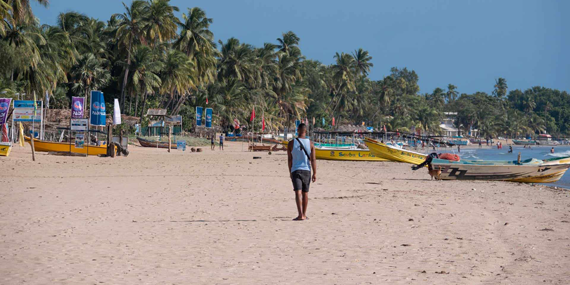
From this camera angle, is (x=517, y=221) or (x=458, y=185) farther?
(x=458, y=185)

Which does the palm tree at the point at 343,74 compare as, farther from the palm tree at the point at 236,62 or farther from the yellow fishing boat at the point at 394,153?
the yellow fishing boat at the point at 394,153

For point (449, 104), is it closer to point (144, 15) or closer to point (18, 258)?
point (144, 15)

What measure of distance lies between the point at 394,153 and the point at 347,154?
13.4 ft

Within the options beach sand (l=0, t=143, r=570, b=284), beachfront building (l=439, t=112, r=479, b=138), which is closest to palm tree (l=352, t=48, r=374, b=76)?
beachfront building (l=439, t=112, r=479, b=138)

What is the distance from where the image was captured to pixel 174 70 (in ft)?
183

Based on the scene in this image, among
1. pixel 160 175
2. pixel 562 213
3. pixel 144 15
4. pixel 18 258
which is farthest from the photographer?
pixel 144 15

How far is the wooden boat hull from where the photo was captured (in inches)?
1303

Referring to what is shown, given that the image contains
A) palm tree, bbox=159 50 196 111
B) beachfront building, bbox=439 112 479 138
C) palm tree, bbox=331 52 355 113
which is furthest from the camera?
beachfront building, bbox=439 112 479 138

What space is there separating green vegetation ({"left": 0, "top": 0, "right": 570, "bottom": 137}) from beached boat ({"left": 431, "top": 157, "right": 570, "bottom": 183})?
20.0 m

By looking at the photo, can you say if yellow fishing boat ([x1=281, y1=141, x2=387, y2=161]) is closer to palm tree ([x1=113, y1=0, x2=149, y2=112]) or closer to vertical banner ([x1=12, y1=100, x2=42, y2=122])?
vertical banner ([x1=12, y1=100, x2=42, y2=122])

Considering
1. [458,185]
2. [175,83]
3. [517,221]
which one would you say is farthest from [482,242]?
[175,83]

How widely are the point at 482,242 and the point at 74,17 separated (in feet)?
180

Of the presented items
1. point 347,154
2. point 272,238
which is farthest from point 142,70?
point 272,238

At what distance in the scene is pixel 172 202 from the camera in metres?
11.7
